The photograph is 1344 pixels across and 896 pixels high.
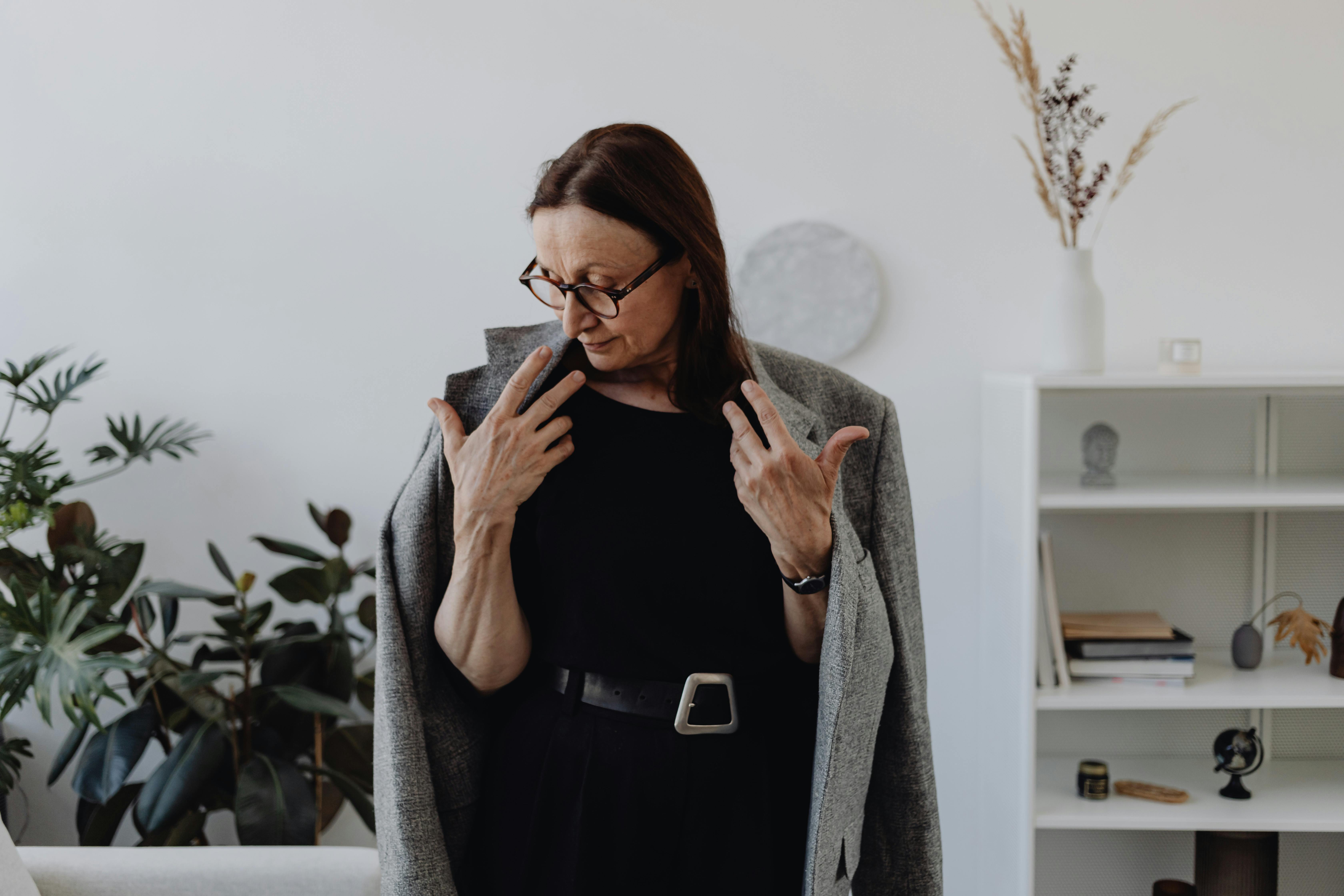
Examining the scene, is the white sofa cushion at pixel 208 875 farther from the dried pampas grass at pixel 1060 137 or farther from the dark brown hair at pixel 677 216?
the dried pampas grass at pixel 1060 137

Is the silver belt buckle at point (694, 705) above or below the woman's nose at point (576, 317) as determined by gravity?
below

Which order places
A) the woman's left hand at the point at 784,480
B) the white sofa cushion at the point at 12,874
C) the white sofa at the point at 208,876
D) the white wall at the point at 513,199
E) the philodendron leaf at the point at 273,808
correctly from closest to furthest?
the woman's left hand at the point at 784,480 < the white sofa cushion at the point at 12,874 < the white sofa at the point at 208,876 < the philodendron leaf at the point at 273,808 < the white wall at the point at 513,199

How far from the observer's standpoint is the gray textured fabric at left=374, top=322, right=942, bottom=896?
1.16 m

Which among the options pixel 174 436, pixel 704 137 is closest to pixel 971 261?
pixel 704 137

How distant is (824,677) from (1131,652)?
3.62 ft

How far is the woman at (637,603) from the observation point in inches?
44.3

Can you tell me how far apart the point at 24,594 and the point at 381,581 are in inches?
37.0

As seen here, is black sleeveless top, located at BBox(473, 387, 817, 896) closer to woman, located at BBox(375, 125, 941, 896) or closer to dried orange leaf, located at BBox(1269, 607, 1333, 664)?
woman, located at BBox(375, 125, 941, 896)

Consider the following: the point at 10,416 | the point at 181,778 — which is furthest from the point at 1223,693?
the point at 10,416

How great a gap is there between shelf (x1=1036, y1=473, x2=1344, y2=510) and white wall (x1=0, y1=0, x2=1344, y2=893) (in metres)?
0.26

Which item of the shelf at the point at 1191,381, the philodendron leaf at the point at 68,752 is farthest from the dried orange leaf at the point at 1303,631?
the philodendron leaf at the point at 68,752

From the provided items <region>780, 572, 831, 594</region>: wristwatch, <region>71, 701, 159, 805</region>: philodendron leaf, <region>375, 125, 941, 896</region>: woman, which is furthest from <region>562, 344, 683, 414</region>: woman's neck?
<region>71, 701, 159, 805</region>: philodendron leaf

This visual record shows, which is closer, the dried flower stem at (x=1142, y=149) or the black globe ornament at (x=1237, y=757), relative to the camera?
the black globe ornament at (x=1237, y=757)

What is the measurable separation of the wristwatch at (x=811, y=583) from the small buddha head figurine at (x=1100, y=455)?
43.0 inches
